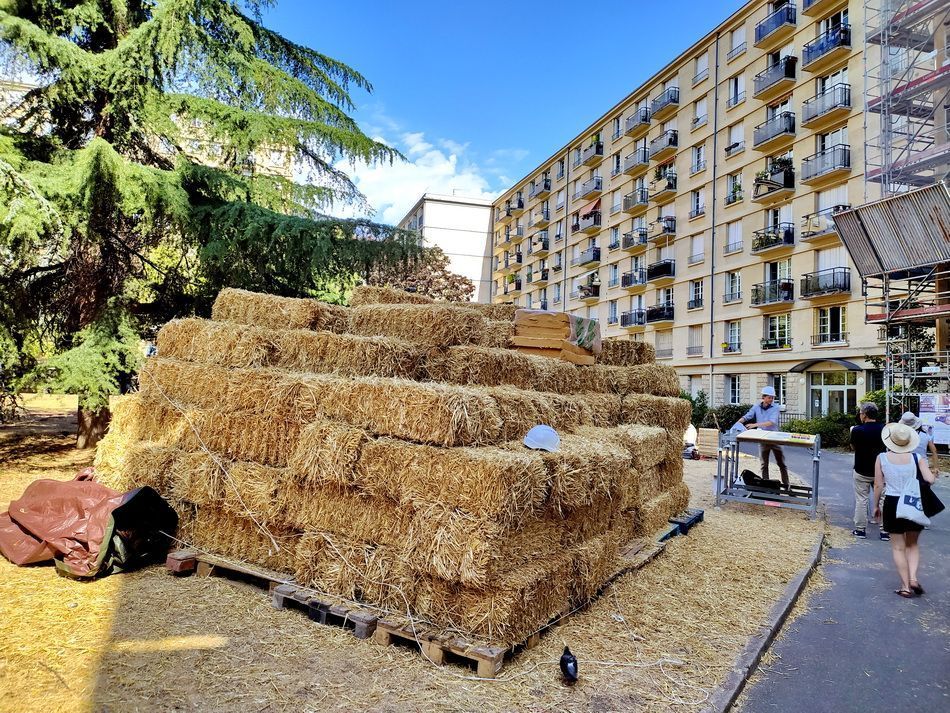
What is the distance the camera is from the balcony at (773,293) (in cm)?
2855

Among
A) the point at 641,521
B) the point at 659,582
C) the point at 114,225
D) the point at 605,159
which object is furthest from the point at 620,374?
the point at 605,159

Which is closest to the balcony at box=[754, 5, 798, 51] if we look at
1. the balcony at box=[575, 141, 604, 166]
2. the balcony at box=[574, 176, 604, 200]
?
the balcony at box=[575, 141, 604, 166]

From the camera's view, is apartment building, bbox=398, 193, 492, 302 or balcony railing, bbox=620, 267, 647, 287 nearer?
balcony railing, bbox=620, 267, 647, 287

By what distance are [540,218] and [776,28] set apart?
27.5 meters

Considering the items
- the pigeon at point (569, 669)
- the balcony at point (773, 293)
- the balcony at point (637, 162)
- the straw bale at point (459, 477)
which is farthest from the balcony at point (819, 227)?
the pigeon at point (569, 669)

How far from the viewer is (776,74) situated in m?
29.8

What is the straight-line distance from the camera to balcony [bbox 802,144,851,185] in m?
26.1

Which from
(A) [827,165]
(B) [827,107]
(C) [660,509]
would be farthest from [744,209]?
(C) [660,509]

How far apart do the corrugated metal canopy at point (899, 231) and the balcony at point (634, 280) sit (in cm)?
2279

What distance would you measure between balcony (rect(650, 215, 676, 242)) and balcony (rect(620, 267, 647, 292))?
8.11 ft

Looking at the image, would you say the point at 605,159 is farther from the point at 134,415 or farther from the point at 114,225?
the point at 134,415

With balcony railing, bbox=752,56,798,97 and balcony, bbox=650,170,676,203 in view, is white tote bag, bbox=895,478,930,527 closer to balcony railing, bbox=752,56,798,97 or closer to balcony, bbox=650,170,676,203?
balcony railing, bbox=752,56,798,97

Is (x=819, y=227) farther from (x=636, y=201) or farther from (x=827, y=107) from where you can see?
(x=636, y=201)

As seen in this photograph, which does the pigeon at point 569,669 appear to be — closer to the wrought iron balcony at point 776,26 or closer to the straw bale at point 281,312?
the straw bale at point 281,312
